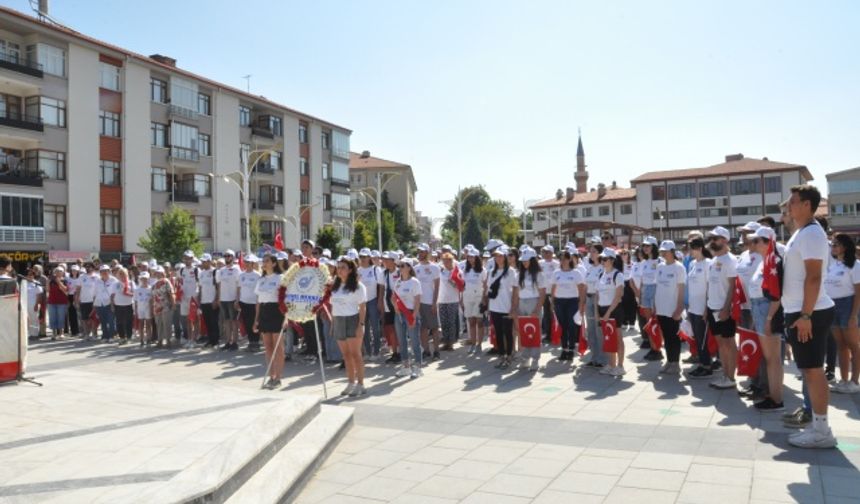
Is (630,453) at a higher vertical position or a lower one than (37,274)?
lower

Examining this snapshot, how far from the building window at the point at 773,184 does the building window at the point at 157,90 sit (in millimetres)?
65590

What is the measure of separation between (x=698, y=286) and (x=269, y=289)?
6.41 metres

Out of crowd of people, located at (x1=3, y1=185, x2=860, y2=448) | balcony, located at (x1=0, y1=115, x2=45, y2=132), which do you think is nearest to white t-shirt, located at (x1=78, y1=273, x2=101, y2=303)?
crowd of people, located at (x1=3, y1=185, x2=860, y2=448)

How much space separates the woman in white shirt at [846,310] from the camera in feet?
25.3

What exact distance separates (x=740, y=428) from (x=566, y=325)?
457 cm

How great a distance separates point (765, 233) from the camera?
693 centimetres

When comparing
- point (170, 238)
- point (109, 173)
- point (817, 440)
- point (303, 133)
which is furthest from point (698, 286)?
point (303, 133)

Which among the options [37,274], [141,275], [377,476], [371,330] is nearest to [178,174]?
[37,274]

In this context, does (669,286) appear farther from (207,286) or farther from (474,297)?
(207,286)

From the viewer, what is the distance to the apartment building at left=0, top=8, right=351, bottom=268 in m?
33.3

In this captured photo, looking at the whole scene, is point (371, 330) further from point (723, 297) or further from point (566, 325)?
point (723, 297)

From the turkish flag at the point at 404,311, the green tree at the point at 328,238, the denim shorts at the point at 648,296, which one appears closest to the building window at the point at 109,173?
the green tree at the point at 328,238

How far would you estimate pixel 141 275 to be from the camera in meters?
14.9

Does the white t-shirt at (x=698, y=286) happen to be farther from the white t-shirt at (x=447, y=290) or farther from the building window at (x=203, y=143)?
the building window at (x=203, y=143)
